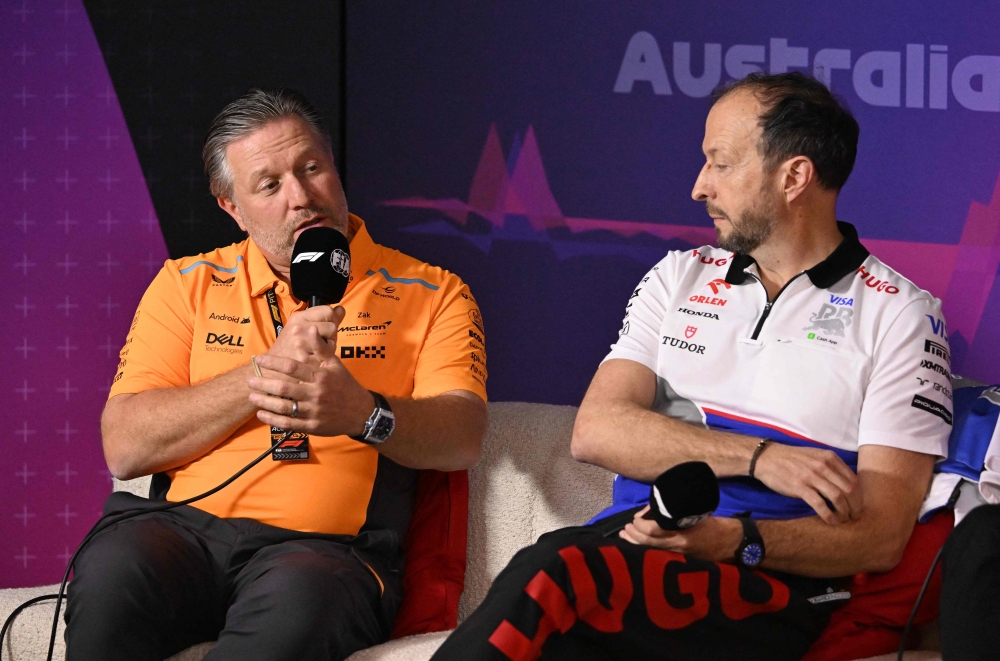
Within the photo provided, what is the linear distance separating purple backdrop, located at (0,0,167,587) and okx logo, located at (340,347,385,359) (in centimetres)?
A: 97

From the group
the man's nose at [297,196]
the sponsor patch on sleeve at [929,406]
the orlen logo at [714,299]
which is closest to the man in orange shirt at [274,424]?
the man's nose at [297,196]

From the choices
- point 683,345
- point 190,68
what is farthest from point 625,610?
point 190,68

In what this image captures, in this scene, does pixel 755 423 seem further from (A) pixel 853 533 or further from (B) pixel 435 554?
(B) pixel 435 554

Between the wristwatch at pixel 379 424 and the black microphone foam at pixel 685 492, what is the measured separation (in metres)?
0.61

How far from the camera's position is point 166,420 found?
206 centimetres

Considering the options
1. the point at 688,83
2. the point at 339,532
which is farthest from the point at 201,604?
the point at 688,83

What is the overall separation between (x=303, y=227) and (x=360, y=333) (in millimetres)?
270

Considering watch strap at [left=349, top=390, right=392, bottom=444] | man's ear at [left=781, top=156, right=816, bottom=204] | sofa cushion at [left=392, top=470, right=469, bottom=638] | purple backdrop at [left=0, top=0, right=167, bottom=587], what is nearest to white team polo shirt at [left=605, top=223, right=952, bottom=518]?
man's ear at [left=781, top=156, right=816, bottom=204]

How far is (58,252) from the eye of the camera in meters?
2.87

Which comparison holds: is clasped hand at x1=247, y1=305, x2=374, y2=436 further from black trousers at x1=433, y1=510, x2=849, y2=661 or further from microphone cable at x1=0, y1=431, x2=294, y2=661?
black trousers at x1=433, y1=510, x2=849, y2=661

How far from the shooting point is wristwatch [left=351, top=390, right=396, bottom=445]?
1942 mm

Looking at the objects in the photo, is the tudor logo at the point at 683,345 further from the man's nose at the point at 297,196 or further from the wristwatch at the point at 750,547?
the man's nose at the point at 297,196

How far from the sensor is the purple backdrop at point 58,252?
2846 mm

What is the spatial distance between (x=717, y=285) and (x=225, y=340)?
1.07 metres
